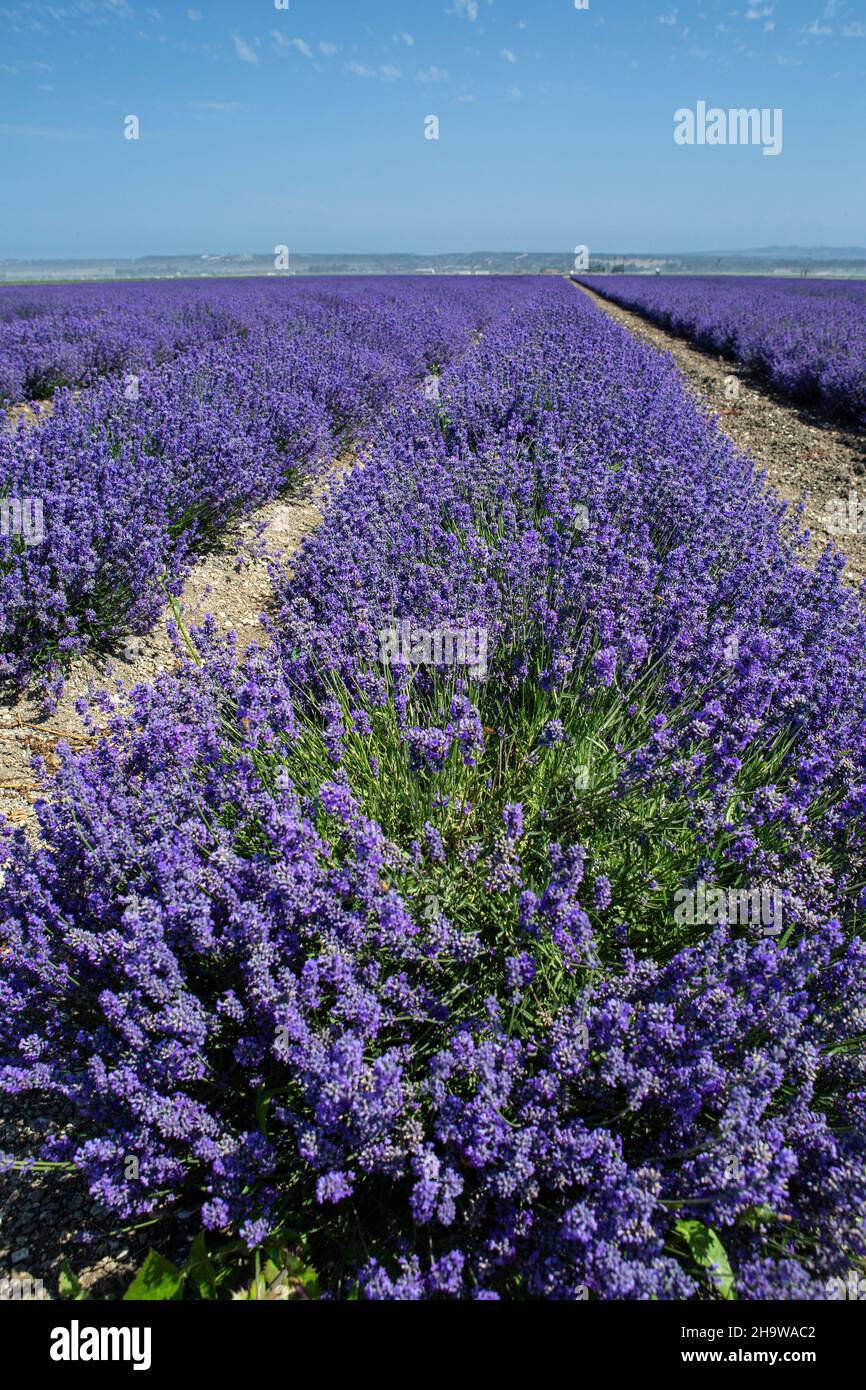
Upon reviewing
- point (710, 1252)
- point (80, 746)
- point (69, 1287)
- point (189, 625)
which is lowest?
point (69, 1287)

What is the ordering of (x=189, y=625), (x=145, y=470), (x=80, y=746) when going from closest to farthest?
(x=80, y=746), (x=189, y=625), (x=145, y=470)

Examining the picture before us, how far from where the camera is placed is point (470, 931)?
62.2 inches

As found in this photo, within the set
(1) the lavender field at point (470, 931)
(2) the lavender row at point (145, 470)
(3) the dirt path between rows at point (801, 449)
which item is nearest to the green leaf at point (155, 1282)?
(1) the lavender field at point (470, 931)

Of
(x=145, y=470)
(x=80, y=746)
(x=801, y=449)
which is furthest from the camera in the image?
(x=801, y=449)

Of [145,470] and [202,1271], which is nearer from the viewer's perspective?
[202,1271]

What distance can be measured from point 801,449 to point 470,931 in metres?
8.25

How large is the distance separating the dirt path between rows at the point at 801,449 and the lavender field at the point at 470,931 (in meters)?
2.78

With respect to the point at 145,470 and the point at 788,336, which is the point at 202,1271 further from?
the point at 788,336

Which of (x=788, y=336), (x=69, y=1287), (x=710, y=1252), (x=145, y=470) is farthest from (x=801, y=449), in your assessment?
(x=69, y=1287)

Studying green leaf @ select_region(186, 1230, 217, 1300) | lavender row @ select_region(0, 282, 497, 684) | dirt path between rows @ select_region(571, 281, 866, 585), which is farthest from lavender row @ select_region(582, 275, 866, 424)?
green leaf @ select_region(186, 1230, 217, 1300)

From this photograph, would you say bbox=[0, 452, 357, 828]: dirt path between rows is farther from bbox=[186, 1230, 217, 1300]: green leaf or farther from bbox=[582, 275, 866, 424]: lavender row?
bbox=[582, 275, 866, 424]: lavender row

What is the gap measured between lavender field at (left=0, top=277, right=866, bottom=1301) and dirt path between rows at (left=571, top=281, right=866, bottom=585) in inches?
110
